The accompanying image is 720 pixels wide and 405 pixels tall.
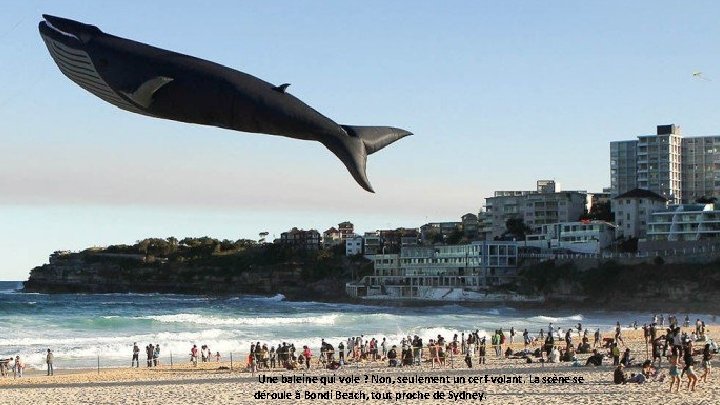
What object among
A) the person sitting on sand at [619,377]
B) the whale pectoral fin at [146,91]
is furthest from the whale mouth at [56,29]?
the person sitting on sand at [619,377]

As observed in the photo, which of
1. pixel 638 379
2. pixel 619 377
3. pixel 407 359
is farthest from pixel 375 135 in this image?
pixel 407 359

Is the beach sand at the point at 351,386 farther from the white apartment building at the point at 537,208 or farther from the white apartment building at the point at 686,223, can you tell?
the white apartment building at the point at 537,208

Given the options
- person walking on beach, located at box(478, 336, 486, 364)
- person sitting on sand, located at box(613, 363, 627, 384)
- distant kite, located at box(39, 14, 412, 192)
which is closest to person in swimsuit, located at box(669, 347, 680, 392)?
person sitting on sand, located at box(613, 363, 627, 384)

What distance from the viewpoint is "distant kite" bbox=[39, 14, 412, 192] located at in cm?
1010

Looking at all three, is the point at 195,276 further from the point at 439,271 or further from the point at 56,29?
the point at 56,29

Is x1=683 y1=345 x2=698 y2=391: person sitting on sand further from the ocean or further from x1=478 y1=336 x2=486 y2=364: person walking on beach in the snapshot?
the ocean

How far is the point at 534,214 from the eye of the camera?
141000 mm

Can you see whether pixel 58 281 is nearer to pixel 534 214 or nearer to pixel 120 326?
pixel 534 214

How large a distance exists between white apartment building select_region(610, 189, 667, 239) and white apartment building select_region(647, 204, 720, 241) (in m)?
5.27

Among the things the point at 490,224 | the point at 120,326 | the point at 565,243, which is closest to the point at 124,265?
the point at 490,224

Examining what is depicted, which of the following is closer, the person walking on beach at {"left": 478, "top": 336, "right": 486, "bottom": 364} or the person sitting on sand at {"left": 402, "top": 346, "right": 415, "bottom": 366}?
the person sitting on sand at {"left": 402, "top": 346, "right": 415, "bottom": 366}

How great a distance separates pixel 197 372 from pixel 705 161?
132838mm

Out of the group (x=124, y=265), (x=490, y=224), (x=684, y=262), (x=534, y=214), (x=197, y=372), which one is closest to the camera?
(x=197, y=372)

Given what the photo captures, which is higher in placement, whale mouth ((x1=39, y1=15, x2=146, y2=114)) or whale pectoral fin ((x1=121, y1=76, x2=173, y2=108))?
whale mouth ((x1=39, y1=15, x2=146, y2=114))
